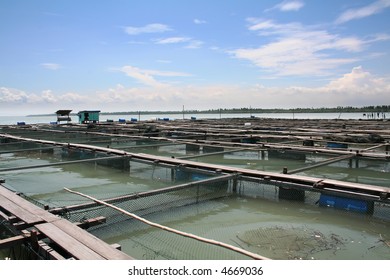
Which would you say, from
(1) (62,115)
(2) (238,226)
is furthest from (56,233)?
(1) (62,115)

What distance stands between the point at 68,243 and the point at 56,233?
11.1 inches

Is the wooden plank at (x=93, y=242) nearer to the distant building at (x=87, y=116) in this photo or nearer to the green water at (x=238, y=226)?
the green water at (x=238, y=226)

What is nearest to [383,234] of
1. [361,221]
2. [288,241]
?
[361,221]

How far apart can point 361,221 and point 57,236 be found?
161 inches

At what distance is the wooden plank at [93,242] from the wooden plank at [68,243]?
34mm

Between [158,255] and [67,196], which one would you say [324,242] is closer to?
[158,255]

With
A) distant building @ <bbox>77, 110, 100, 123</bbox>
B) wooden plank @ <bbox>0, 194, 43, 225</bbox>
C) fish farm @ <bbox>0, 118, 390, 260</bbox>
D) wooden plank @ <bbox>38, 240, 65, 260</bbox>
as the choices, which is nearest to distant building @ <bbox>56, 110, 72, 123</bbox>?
distant building @ <bbox>77, 110, 100, 123</bbox>

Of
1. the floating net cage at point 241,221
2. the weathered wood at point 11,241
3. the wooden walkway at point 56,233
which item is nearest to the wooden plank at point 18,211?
the wooden walkway at point 56,233

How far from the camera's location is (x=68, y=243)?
3002mm

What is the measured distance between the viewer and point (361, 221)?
193 inches

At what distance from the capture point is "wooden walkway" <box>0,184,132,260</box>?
280 centimetres

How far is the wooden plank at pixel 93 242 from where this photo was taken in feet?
9.02

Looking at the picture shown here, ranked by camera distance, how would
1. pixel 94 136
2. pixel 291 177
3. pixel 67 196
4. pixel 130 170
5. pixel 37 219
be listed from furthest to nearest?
pixel 94 136 < pixel 130 170 < pixel 67 196 < pixel 291 177 < pixel 37 219

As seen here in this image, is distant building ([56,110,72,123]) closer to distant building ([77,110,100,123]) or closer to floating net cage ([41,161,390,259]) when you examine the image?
distant building ([77,110,100,123])
